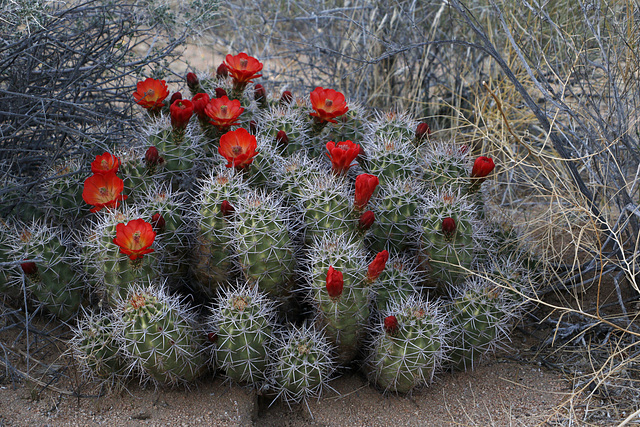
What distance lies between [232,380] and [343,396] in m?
0.48

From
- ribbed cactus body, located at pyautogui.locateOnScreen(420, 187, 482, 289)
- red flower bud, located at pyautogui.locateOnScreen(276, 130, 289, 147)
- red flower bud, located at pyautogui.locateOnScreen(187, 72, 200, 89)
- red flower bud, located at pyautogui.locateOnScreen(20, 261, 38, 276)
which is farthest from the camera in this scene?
red flower bud, located at pyautogui.locateOnScreen(187, 72, 200, 89)

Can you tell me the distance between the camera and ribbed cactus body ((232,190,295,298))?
88.1 inches

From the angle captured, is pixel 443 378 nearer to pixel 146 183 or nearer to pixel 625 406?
pixel 625 406

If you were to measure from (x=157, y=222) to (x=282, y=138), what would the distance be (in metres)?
0.76

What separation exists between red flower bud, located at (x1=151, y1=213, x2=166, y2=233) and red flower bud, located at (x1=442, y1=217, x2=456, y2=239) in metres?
1.18

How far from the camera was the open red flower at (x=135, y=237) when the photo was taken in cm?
215

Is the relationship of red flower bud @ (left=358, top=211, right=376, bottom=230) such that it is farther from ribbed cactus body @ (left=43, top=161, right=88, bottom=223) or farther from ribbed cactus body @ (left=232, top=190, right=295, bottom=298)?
ribbed cactus body @ (left=43, top=161, right=88, bottom=223)

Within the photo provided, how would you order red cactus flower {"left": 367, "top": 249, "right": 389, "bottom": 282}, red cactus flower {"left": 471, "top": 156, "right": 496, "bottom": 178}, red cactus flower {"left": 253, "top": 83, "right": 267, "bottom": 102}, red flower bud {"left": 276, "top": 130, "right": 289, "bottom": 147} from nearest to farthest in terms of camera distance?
red cactus flower {"left": 367, "top": 249, "right": 389, "bottom": 282}, red cactus flower {"left": 471, "top": 156, "right": 496, "bottom": 178}, red flower bud {"left": 276, "top": 130, "right": 289, "bottom": 147}, red cactus flower {"left": 253, "top": 83, "right": 267, "bottom": 102}

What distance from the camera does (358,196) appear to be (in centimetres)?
237

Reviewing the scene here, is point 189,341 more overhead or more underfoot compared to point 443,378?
more overhead

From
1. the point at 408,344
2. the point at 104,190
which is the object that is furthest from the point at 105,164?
the point at 408,344

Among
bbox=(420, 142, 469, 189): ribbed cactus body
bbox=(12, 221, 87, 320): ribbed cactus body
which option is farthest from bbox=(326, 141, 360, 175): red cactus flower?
bbox=(12, 221, 87, 320): ribbed cactus body

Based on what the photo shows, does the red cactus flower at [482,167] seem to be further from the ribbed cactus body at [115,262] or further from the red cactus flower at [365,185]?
the ribbed cactus body at [115,262]

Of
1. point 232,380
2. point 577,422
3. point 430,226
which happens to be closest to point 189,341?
point 232,380
